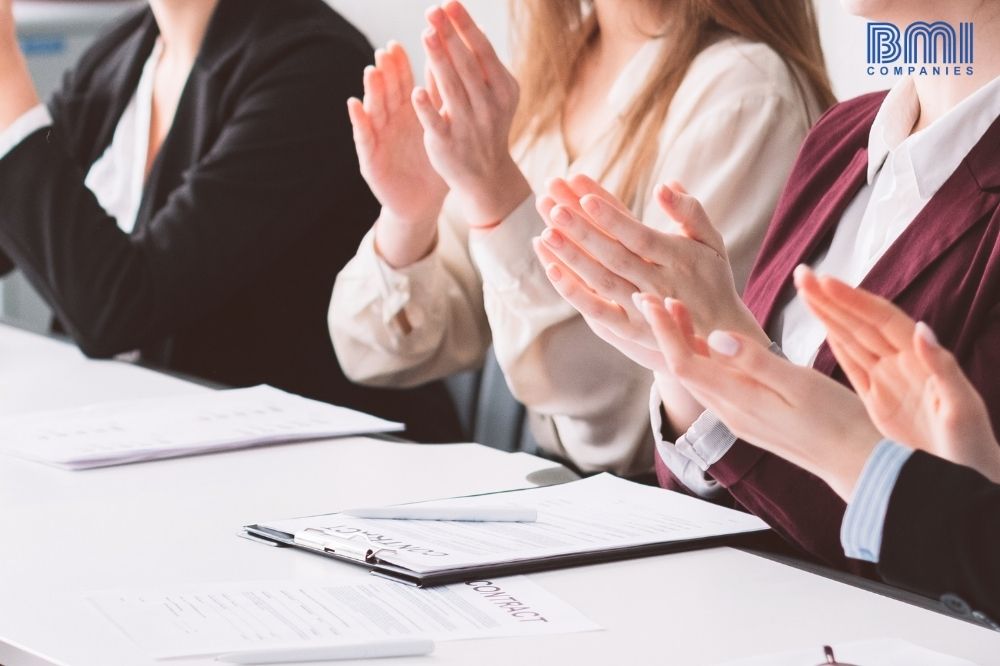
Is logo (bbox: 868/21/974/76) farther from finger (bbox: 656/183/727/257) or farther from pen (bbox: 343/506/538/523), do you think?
pen (bbox: 343/506/538/523)

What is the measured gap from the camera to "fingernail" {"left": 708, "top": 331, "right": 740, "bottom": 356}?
74cm

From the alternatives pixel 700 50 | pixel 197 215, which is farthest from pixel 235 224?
pixel 700 50

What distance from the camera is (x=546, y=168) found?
161 cm

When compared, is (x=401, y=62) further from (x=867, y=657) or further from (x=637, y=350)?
(x=867, y=657)

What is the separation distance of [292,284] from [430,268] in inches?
12.2

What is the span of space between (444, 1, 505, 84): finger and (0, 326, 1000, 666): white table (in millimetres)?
357

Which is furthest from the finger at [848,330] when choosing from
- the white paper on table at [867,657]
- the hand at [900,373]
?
the white paper on table at [867,657]

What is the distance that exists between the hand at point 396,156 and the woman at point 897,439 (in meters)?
0.78

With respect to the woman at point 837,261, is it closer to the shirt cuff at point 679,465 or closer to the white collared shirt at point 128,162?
the shirt cuff at point 679,465

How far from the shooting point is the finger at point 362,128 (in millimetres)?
1434

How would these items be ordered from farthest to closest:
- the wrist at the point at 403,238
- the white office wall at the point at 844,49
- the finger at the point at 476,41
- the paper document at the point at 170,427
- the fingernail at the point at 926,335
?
the white office wall at the point at 844,49 → the wrist at the point at 403,238 → the finger at the point at 476,41 → the paper document at the point at 170,427 → the fingernail at the point at 926,335

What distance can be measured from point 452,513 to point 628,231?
0.76ft

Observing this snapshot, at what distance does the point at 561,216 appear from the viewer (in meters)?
0.92

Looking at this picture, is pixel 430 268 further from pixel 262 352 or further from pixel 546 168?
pixel 262 352
